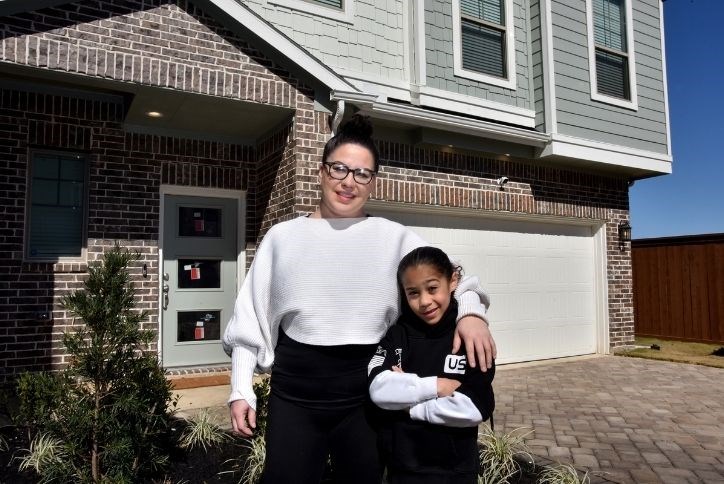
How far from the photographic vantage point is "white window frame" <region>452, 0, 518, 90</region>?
7258 millimetres

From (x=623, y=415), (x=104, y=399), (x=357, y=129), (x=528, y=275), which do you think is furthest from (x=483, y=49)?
(x=104, y=399)

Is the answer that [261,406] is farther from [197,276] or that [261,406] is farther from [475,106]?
[475,106]

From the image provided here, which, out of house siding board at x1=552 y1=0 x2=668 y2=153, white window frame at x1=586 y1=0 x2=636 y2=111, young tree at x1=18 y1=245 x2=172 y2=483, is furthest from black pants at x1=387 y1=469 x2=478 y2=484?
white window frame at x1=586 y1=0 x2=636 y2=111

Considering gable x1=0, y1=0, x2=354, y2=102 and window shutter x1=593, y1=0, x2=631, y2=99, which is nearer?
gable x1=0, y1=0, x2=354, y2=102

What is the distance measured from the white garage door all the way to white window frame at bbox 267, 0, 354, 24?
8.03 feet

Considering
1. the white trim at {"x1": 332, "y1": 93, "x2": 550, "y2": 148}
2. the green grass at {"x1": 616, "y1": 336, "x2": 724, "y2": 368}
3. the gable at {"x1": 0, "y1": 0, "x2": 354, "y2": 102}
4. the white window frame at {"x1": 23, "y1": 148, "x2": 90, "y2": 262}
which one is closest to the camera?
the gable at {"x1": 0, "y1": 0, "x2": 354, "y2": 102}

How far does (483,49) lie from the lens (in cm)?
767

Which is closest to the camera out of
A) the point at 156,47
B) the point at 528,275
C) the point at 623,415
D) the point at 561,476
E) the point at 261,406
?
the point at 561,476

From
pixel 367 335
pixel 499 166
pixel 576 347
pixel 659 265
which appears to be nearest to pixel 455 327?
pixel 367 335

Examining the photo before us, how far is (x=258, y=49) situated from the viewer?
535 cm

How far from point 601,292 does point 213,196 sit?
6.35 m

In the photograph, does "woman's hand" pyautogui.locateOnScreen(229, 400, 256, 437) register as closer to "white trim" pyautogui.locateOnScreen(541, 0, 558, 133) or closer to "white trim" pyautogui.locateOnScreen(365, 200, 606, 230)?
"white trim" pyautogui.locateOnScreen(365, 200, 606, 230)

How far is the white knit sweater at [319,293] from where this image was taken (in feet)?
5.98

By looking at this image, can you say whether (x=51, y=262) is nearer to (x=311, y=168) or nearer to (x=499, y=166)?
(x=311, y=168)
